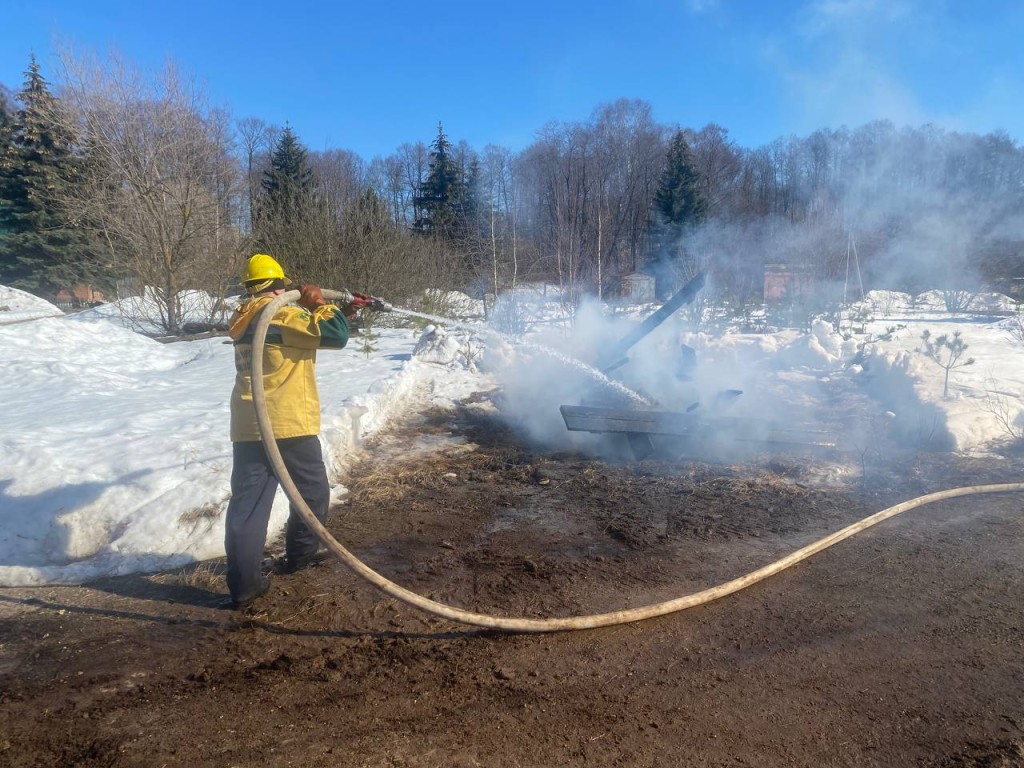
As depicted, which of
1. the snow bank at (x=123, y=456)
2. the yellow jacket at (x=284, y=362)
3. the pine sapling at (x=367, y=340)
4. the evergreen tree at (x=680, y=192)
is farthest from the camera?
the evergreen tree at (x=680, y=192)

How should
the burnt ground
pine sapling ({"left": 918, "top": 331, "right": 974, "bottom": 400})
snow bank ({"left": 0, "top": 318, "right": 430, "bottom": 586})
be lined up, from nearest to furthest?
1. the burnt ground
2. snow bank ({"left": 0, "top": 318, "right": 430, "bottom": 586})
3. pine sapling ({"left": 918, "top": 331, "right": 974, "bottom": 400})

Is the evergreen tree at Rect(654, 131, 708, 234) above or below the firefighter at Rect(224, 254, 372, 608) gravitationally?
above

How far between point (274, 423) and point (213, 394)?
4.76 metres

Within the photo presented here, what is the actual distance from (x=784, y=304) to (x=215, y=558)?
1209cm

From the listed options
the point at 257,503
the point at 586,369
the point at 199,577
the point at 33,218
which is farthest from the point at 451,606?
the point at 33,218

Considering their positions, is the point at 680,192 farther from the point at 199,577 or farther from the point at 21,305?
the point at 21,305

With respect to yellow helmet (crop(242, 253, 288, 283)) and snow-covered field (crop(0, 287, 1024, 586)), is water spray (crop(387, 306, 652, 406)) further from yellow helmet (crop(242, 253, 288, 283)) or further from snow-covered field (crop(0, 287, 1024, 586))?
yellow helmet (crop(242, 253, 288, 283))

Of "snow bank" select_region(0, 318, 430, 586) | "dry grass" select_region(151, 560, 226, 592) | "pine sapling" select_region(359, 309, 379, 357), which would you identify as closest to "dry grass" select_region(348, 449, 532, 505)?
"snow bank" select_region(0, 318, 430, 586)

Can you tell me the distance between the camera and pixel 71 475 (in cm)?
493

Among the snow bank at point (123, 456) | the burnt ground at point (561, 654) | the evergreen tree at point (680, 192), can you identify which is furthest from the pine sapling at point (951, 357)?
the evergreen tree at point (680, 192)

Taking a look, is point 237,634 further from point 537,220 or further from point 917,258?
point 537,220

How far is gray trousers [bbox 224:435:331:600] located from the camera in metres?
3.66

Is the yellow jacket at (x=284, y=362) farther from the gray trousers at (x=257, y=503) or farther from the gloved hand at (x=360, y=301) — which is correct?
the gloved hand at (x=360, y=301)

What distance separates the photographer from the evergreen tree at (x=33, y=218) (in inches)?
1055
